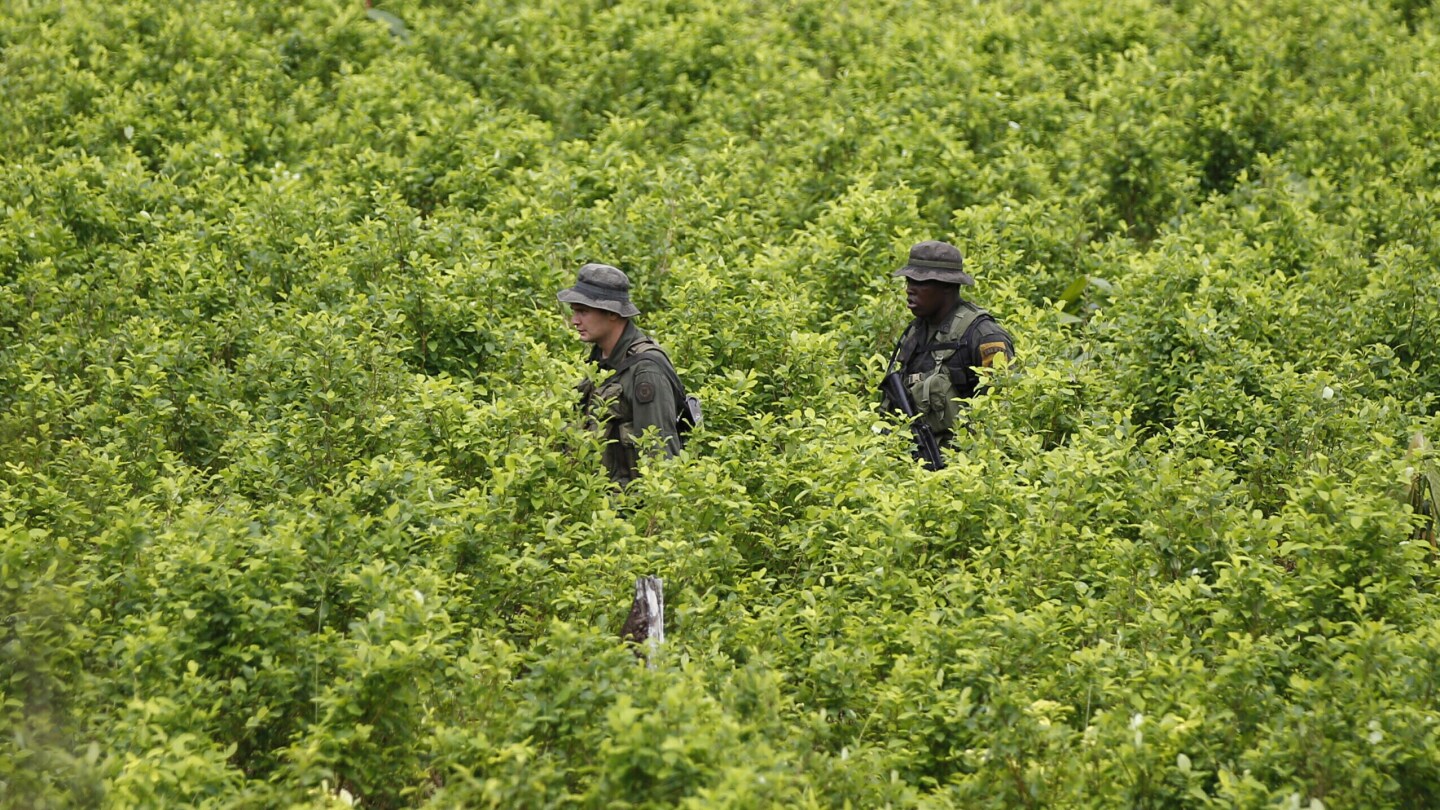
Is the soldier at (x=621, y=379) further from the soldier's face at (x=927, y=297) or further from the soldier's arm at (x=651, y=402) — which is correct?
the soldier's face at (x=927, y=297)

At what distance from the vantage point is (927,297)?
24.4 feet

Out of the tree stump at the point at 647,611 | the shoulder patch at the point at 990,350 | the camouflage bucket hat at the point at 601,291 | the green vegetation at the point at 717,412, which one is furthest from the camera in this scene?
the shoulder patch at the point at 990,350

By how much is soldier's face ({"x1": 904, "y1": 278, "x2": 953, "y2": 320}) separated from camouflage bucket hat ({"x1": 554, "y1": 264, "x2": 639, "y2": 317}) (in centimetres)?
157

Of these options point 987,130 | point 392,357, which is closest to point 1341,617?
point 392,357

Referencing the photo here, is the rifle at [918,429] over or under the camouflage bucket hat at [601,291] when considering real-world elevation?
under

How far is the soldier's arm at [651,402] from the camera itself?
6.42 meters

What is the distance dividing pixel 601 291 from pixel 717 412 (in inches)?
36.3

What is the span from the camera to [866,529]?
5926 mm

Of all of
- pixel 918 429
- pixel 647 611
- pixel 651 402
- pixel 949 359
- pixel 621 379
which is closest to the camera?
pixel 647 611

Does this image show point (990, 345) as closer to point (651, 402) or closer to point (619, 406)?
point (651, 402)

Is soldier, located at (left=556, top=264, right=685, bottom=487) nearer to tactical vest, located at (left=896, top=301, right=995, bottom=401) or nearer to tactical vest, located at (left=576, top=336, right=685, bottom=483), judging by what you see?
tactical vest, located at (left=576, top=336, right=685, bottom=483)

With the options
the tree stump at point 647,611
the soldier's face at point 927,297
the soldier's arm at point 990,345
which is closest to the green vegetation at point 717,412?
the tree stump at point 647,611

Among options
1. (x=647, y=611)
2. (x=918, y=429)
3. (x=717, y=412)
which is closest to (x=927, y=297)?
(x=918, y=429)

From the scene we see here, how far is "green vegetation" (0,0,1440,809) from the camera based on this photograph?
4.70 meters
